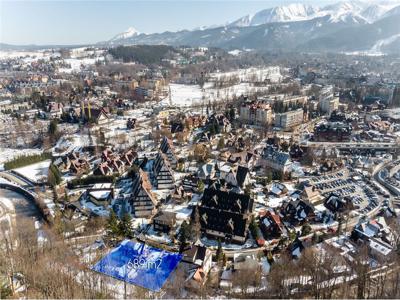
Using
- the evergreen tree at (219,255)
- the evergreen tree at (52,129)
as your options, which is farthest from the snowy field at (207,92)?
the evergreen tree at (219,255)

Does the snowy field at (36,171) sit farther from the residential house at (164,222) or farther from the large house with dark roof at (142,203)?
the residential house at (164,222)

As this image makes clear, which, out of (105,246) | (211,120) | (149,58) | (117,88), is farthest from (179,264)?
(149,58)

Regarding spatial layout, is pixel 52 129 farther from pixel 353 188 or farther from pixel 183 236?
pixel 353 188

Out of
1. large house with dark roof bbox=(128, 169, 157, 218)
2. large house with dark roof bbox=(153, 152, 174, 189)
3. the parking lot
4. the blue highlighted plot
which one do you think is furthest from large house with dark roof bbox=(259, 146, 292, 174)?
the blue highlighted plot

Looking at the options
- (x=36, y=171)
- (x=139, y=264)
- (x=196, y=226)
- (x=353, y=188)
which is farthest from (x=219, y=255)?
(x=36, y=171)

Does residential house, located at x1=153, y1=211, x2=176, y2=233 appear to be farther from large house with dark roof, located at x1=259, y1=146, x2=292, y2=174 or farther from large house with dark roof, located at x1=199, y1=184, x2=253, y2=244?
large house with dark roof, located at x1=259, y1=146, x2=292, y2=174

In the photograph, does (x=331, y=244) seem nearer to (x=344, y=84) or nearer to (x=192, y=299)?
(x=192, y=299)
